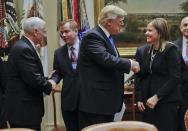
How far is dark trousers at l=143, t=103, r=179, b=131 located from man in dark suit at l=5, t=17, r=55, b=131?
1098 mm

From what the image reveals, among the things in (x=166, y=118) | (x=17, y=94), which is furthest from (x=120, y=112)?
(x=17, y=94)

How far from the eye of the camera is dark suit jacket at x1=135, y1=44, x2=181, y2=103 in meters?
3.71

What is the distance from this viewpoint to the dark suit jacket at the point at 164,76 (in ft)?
12.2

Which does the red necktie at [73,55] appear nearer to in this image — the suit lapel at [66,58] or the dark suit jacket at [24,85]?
the suit lapel at [66,58]

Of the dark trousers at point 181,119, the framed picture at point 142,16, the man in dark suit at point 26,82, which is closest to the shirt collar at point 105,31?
the man in dark suit at point 26,82

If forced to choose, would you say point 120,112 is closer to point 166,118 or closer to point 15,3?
point 166,118

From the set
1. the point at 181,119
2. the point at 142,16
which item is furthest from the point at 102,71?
the point at 142,16

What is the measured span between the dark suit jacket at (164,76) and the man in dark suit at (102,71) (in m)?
0.45

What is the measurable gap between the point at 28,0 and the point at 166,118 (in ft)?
8.33

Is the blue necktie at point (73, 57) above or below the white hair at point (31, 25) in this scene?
below

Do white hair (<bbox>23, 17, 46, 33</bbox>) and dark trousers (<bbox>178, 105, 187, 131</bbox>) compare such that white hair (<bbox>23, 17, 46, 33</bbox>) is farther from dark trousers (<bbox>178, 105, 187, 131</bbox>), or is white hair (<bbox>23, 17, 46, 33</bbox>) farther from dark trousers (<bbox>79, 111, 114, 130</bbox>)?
dark trousers (<bbox>178, 105, 187, 131</bbox>)

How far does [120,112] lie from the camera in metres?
3.60

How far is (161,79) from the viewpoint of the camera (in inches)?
148

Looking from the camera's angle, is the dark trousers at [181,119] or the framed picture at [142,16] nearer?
the dark trousers at [181,119]
